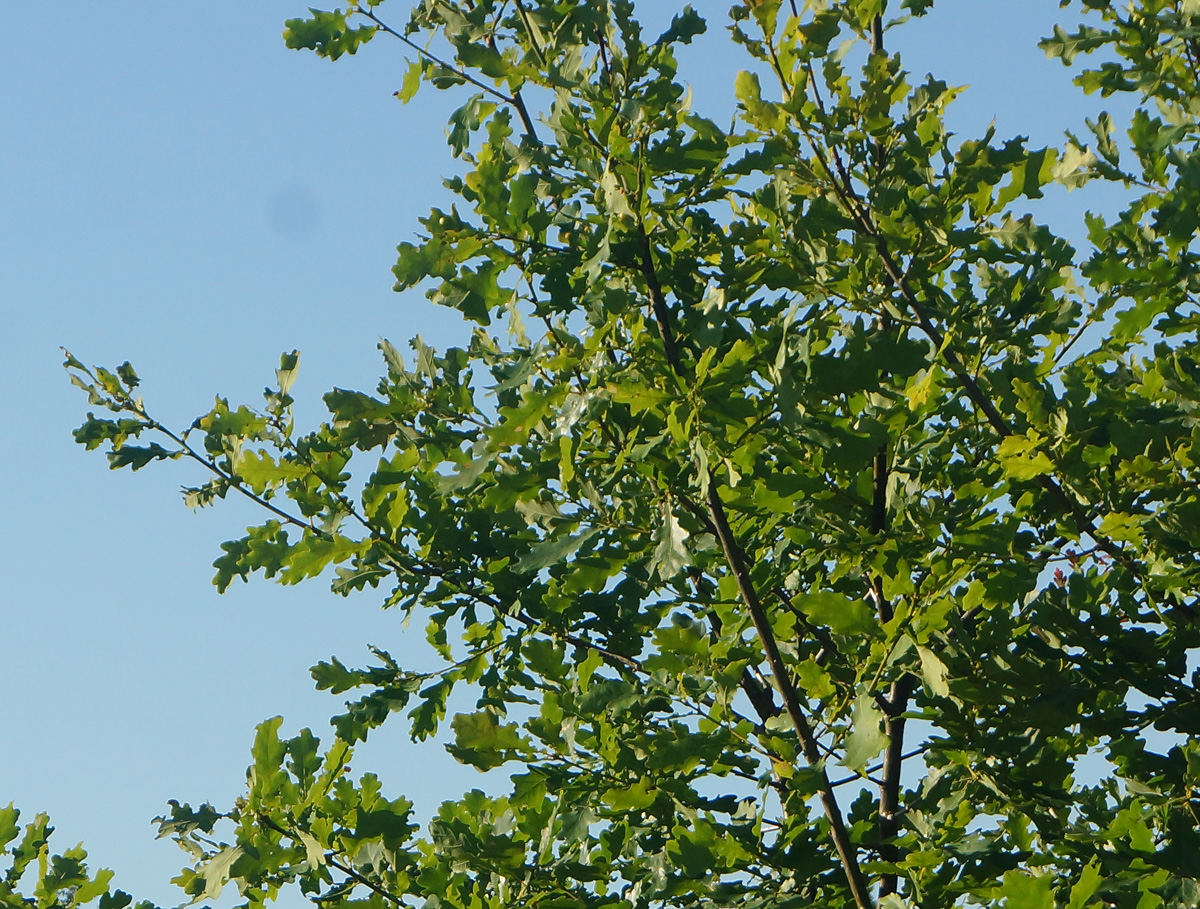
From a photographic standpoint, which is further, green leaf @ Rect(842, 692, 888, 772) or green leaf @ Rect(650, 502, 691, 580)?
green leaf @ Rect(650, 502, 691, 580)

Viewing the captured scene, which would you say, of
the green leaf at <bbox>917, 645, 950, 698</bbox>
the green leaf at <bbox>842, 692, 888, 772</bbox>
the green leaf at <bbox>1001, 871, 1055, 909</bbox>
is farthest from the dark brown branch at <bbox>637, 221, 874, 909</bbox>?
the green leaf at <bbox>1001, 871, 1055, 909</bbox>

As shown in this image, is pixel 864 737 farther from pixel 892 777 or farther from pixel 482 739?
pixel 892 777

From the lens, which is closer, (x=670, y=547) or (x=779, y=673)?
→ (x=670, y=547)

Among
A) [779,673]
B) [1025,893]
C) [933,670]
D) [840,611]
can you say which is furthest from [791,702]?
[1025,893]

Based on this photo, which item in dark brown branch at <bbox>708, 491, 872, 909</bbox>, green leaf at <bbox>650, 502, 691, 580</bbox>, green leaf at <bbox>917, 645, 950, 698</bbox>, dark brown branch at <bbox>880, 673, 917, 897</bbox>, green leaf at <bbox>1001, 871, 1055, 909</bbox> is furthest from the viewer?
dark brown branch at <bbox>880, 673, 917, 897</bbox>

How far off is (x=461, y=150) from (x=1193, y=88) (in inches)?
122

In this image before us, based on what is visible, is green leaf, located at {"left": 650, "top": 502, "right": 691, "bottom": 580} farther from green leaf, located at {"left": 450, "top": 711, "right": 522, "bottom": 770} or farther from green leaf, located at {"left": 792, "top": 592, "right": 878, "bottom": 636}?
green leaf, located at {"left": 450, "top": 711, "right": 522, "bottom": 770}

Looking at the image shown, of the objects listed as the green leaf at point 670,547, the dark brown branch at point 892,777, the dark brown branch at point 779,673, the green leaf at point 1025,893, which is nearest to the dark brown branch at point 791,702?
the dark brown branch at point 779,673

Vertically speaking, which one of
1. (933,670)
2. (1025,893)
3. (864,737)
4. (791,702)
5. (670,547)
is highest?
(670,547)

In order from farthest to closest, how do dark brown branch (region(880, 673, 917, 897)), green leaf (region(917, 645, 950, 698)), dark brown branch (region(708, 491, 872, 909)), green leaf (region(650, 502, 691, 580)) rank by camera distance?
dark brown branch (region(880, 673, 917, 897)) < dark brown branch (region(708, 491, 872, 909)) < green leaf (region(650, 502, 691, 580)) < green leaf (region(917, 645, 950, 698))

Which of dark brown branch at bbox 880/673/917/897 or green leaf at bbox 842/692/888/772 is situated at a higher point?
dark brown branch at bbox 880/673/917/897

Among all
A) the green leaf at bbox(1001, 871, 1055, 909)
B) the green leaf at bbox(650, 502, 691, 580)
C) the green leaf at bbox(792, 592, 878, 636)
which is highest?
A: the green leaf at bbox(650, 502, 691, 580)

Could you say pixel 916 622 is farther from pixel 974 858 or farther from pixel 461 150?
pixel 461 150

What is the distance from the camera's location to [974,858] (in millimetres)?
3566
